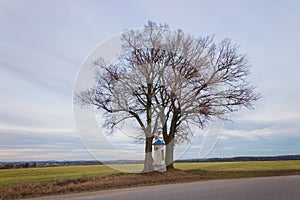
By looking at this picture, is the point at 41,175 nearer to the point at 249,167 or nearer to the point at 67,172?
the point at 67,172

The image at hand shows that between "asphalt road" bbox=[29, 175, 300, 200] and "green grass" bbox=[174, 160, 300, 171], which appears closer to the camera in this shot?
"asphalt road" bbox=[29, 175, 300, 200]

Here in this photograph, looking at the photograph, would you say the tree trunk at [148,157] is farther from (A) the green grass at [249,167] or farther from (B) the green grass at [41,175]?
(A) the green grass at [249,167]

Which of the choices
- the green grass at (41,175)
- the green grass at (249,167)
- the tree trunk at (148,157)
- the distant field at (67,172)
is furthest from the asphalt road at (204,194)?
the green grass at (249,167)

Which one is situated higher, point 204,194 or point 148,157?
point 148,157

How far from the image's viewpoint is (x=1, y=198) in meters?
12.5

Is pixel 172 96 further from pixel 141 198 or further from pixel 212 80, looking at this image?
pixel 141 198

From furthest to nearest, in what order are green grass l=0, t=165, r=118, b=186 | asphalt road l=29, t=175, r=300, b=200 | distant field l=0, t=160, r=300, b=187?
distant field l=0, t=160, r=300, b=187, green grass l=0, t=165, r=118, b=186, asphalt road l=29, t=175, r=300, b=200

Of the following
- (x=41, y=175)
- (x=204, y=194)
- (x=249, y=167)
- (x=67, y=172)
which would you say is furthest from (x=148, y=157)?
(x=249, y=167)

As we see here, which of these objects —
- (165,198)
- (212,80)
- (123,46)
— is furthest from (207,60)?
(165,198)

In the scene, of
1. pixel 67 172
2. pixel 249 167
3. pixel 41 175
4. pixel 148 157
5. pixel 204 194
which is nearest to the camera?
pixel 204 194

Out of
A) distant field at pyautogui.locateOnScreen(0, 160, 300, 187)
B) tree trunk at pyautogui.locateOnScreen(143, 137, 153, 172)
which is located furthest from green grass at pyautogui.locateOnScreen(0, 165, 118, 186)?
tree trunk at pyautogui.locateOnScreen(143, 137, 153, 172)

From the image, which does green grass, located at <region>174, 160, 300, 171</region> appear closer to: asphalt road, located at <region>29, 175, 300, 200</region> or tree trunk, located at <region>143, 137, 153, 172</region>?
tree trunk, located at <region>143, 137, 153, 172</region>

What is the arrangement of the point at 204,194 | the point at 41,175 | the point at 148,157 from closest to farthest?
1. the point at 204,194
2. the point at 148,157
3. the point at 41,175

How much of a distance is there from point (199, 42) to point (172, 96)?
534 cm
